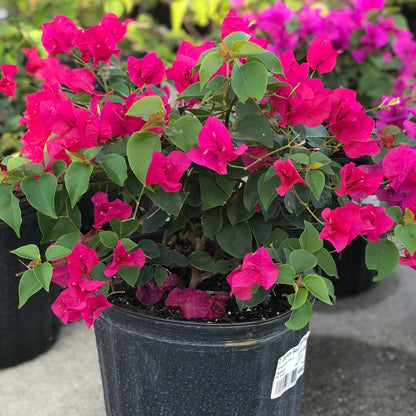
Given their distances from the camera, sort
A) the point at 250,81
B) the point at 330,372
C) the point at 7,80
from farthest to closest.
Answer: the point at 330,372
the point at 7,80
the point at 250,81

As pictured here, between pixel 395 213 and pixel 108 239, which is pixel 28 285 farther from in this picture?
pixel 395 213

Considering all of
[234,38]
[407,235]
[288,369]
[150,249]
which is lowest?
[288,369]

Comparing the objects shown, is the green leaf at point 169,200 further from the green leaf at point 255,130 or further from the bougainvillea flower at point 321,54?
the bougainvillea flower at point 321,54

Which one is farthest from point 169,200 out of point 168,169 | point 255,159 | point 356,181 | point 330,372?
point 330,372

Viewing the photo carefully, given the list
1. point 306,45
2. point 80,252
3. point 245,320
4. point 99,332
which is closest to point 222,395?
point 245,320

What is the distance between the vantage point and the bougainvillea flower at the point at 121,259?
0.83m

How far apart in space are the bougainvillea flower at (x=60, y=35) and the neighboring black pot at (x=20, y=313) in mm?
364

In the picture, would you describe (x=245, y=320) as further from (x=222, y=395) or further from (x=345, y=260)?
(x=345, y=260)

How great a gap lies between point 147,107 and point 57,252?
0.74ft

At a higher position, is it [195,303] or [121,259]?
[121,259]

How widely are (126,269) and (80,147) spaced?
19 centimetres

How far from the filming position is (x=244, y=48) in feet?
2.47

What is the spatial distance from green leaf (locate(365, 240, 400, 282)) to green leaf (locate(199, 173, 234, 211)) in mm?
214

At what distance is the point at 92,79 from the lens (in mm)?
1006
